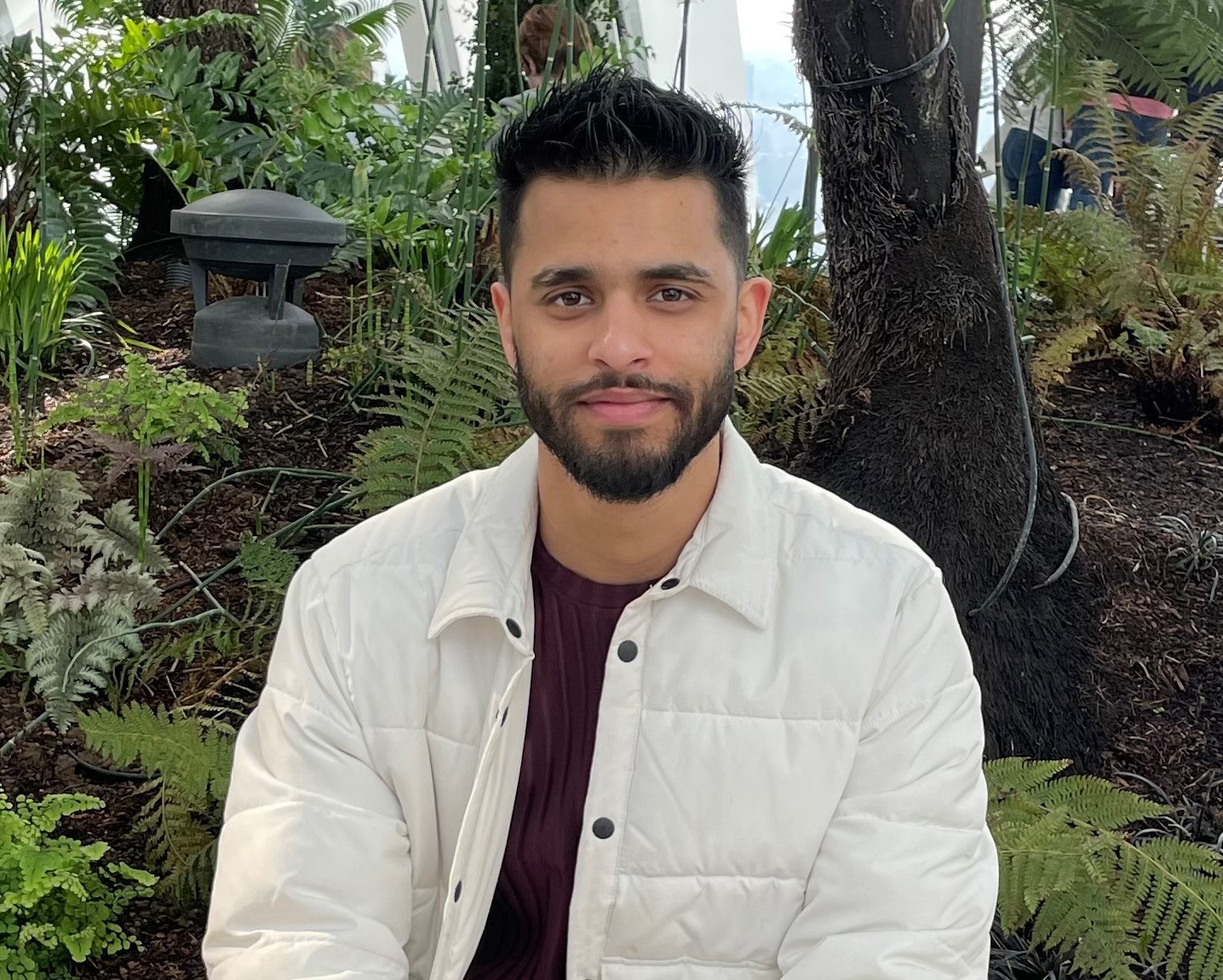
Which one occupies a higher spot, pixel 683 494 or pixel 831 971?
pixel 683 494

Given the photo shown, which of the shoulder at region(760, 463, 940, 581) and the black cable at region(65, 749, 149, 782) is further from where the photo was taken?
the black cable at region(65, 749, 149, 782)

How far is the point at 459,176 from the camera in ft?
11.2

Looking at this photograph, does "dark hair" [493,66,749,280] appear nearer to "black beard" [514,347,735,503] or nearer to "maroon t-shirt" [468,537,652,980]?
"black beard" [514,347,735,503]

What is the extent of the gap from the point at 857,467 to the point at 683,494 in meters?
0.94

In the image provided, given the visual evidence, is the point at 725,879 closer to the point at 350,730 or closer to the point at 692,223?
the point at 350,730

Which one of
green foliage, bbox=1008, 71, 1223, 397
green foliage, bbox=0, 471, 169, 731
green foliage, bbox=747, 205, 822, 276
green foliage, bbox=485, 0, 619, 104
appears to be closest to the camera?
green foliage, bbox=0, 471, 169, 731

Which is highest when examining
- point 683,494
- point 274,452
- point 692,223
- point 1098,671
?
point 692,223

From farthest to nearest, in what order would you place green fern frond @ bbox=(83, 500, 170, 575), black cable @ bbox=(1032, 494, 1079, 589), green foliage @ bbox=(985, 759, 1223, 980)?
green fern frond @ bbox=(83, 500, 170, 575)
black cable @ bbox=(1032, 494, 1079, 589)
green foliage @ bbox=(985, 759, 1223, 980)

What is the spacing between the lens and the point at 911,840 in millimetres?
1367

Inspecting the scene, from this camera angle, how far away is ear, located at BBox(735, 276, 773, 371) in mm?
1603

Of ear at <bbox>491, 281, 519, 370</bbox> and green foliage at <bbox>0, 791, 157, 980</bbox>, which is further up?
ear at <bbox>491, 281, 519, 370</bbox>

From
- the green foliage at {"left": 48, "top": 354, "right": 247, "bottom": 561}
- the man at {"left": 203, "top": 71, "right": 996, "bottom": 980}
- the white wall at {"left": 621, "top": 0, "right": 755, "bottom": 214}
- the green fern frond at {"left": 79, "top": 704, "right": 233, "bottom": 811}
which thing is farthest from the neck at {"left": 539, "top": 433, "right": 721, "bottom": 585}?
the white wall at {"left": 621, "top": 0, "right": 755, "bottom": 214}

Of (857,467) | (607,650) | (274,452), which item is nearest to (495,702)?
(607,650)

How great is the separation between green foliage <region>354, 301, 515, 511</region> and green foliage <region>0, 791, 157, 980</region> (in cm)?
80
